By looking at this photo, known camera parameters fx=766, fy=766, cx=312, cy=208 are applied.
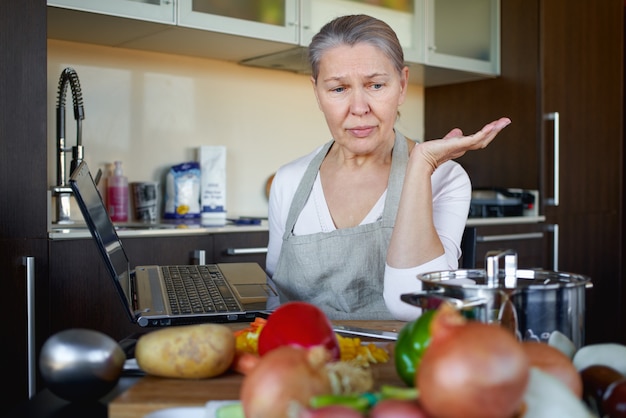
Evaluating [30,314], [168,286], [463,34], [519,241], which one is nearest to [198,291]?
[168,286]

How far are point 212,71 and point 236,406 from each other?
2.72 metres

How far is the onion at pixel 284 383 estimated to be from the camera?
575 millimetres

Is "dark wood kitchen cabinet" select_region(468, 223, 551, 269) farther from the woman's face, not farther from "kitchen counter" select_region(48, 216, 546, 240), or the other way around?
the woman's face

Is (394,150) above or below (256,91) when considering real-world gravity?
below

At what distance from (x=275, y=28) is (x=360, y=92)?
55.9 inches

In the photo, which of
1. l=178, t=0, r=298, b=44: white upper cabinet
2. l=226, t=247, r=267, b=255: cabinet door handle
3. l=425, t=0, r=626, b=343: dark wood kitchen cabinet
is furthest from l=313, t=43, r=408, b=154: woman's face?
l=425, t=0, r=626, b=343: dark wood kitchen cabinet

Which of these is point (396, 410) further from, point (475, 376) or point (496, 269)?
point (496, 269)

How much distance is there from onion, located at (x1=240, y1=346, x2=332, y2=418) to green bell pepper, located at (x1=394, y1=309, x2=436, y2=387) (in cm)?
13

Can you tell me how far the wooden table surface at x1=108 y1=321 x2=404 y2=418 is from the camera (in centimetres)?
75

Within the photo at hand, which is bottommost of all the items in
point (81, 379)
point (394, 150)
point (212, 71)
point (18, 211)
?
point (81, 379)

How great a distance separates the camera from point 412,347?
72cm

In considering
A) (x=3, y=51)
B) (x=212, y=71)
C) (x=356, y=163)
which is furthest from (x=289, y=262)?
(x=212, y=71)

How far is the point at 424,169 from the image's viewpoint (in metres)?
1.38

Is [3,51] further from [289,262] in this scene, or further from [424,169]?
[424,169]
